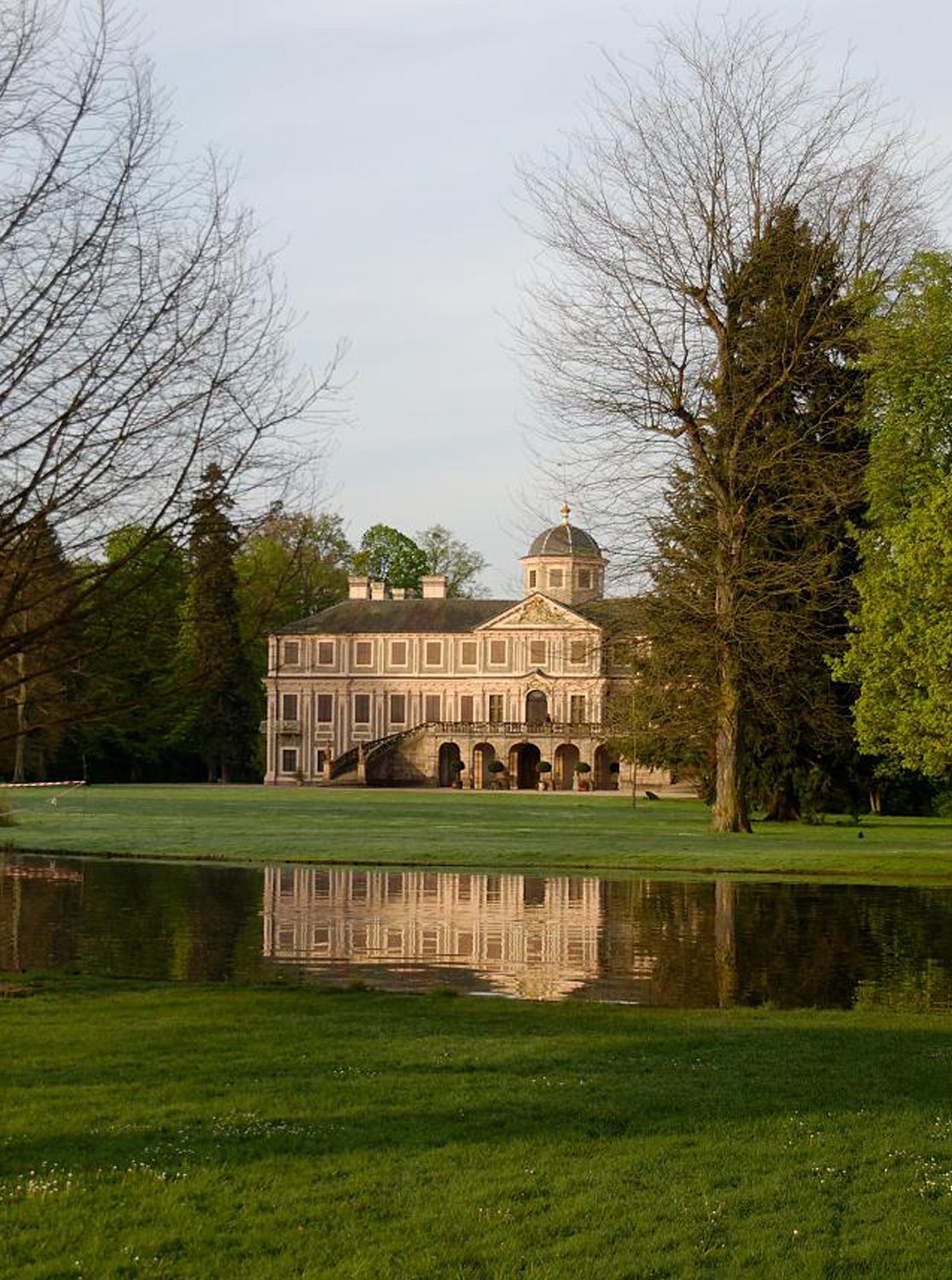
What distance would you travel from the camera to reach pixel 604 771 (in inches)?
3391

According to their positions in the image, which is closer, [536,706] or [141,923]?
[141,923]

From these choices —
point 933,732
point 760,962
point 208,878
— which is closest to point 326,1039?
point 760,962

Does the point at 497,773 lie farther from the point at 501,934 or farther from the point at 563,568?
the point at 501,934

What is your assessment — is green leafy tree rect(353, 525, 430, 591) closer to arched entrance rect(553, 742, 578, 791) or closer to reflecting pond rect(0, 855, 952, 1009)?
arched entrance rect(553, 742, 578, 791)

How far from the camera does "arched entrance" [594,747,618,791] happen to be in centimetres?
8506

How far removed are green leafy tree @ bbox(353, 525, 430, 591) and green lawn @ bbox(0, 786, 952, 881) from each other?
5802 cm

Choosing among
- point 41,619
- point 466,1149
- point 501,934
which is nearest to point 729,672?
point 501,934

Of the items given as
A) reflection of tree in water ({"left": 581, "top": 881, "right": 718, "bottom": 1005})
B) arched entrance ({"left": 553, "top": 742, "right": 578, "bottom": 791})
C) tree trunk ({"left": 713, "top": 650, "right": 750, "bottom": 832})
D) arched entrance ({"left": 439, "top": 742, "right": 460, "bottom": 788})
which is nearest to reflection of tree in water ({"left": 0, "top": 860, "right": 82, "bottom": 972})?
reflection of tree in water ({"left": 581, "top": 881, "right": 718, "bottom": 1005})

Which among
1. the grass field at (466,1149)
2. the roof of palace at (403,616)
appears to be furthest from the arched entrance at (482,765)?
the grass field at (466,1149)

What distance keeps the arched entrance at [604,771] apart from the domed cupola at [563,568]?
9305 mm

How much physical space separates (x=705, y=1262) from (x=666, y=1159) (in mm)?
1333

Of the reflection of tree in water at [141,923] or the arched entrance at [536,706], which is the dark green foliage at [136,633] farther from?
the arched entrance at [536,706]

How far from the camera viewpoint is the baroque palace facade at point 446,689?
283ft

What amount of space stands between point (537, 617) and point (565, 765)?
8023mm
